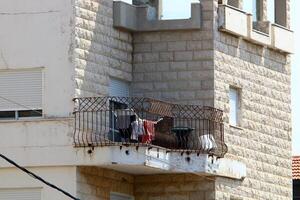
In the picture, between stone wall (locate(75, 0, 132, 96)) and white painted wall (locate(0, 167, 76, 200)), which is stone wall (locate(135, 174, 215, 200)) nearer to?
stone wall (locate(75, 0, 132, 96))

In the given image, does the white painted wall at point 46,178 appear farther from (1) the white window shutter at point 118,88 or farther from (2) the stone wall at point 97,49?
(1) the white window shutter at point 118,88

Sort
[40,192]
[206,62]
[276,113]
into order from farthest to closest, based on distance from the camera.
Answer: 1. [276,113]
2. [206,62]
3. [40,192]

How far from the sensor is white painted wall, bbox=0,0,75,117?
1497 inches

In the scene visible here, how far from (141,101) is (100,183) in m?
2.43

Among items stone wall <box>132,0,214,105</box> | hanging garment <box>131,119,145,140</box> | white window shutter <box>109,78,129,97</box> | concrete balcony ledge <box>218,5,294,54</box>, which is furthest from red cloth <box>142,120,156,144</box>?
concrete balcony ledge <box>218,5,294,54</box>

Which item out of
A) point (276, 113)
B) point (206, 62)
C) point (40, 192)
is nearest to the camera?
point (40, 192)

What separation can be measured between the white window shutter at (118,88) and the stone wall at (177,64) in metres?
0.32

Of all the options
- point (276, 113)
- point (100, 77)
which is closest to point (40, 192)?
point (100, 77)

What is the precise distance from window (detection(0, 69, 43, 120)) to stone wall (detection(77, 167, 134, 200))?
→ 1902 millimetres

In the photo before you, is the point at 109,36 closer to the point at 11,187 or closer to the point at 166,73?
the point at 166,73

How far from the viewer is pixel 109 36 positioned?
39.9m

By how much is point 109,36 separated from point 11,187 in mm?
4838

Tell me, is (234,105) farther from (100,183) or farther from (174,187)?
(100,183)

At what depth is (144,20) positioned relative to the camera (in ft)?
135
